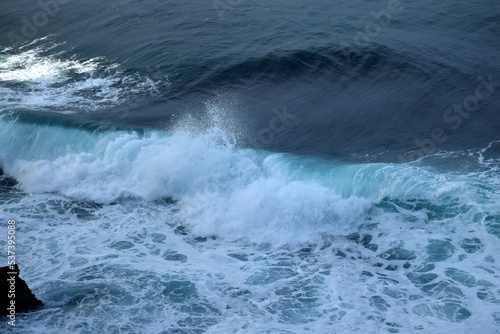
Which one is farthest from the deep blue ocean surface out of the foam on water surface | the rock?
the rock

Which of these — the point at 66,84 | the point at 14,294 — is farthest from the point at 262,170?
the point at 66,84

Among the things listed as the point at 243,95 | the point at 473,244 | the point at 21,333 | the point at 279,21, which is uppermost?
the point at 279,21

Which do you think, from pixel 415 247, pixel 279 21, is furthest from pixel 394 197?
pixel 279 21

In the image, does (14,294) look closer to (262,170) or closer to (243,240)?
(243,240)

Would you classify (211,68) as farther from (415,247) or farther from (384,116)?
(415,247)

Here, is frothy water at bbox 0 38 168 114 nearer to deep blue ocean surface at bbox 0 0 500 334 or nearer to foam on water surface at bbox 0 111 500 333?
deep blue ocean surface at bbox 0 0 500 334
